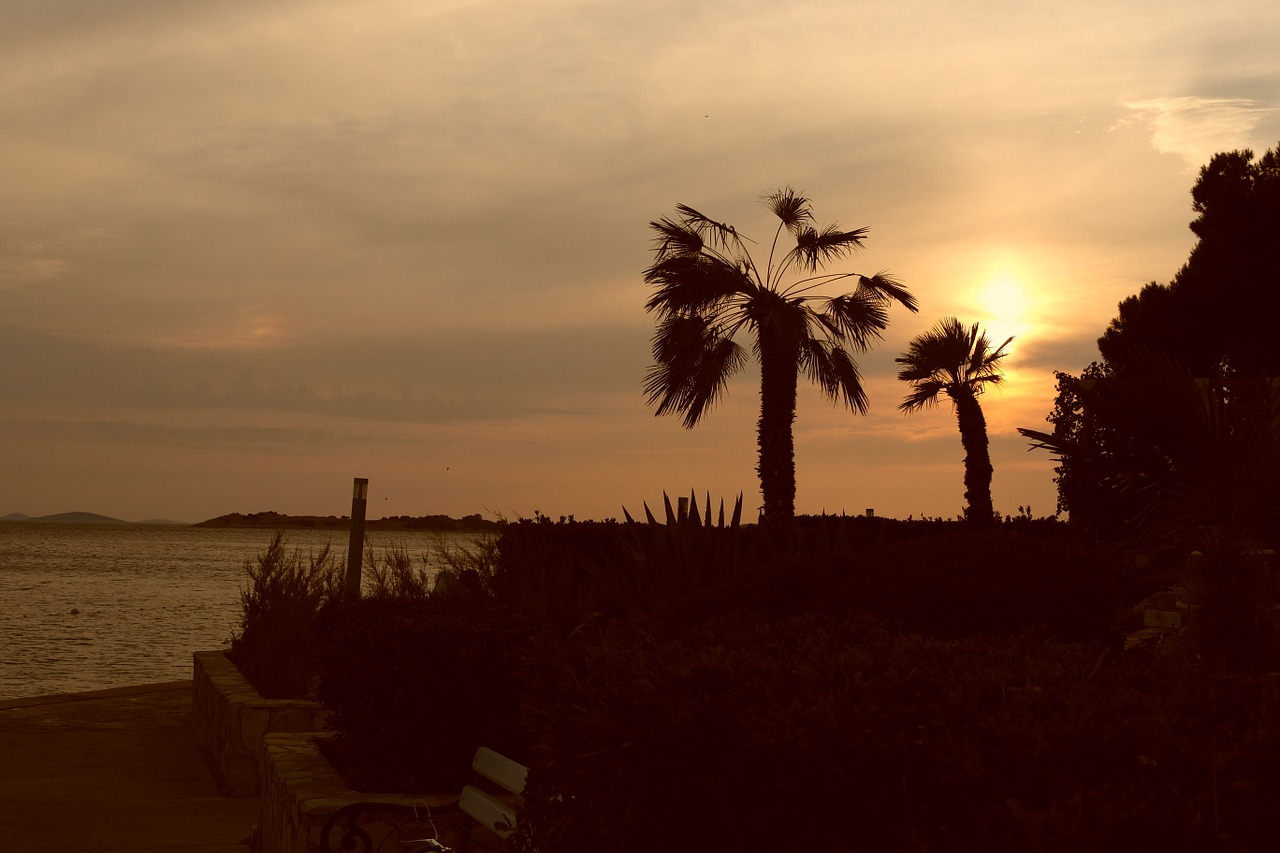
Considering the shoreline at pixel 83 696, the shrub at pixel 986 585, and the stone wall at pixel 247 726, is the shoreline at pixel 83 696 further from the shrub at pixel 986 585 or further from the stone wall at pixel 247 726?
the shrub at pixel 986 585

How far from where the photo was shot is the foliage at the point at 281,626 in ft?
34.5

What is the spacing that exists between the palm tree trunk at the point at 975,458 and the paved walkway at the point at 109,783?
75.2 ft

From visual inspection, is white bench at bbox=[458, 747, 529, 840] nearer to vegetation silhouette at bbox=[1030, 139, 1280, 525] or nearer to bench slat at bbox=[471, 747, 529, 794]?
bench slat at bbox=[471, 747, 529, 794]

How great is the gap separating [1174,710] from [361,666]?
166 inches

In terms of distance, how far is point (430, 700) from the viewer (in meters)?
5.59

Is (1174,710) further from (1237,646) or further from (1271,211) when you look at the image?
(1271,211)

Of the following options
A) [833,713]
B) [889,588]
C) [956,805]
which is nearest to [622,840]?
[833,713]

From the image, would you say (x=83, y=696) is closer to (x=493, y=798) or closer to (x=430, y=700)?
(x=430, y=700)

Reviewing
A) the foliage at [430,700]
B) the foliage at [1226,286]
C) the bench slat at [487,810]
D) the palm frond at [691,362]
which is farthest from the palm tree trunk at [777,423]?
the bench slat at [487,810]

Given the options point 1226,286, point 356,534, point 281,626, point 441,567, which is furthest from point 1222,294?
point 281,626

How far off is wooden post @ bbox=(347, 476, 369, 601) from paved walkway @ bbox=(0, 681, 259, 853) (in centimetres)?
210

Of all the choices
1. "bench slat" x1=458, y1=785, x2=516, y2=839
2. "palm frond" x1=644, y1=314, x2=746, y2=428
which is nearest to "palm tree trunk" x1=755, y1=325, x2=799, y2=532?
"palm frond" x1=644, y1=314, x2=746, y2=428

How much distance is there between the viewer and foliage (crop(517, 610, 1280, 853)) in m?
2.06

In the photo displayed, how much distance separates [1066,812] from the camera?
76.6 inches
